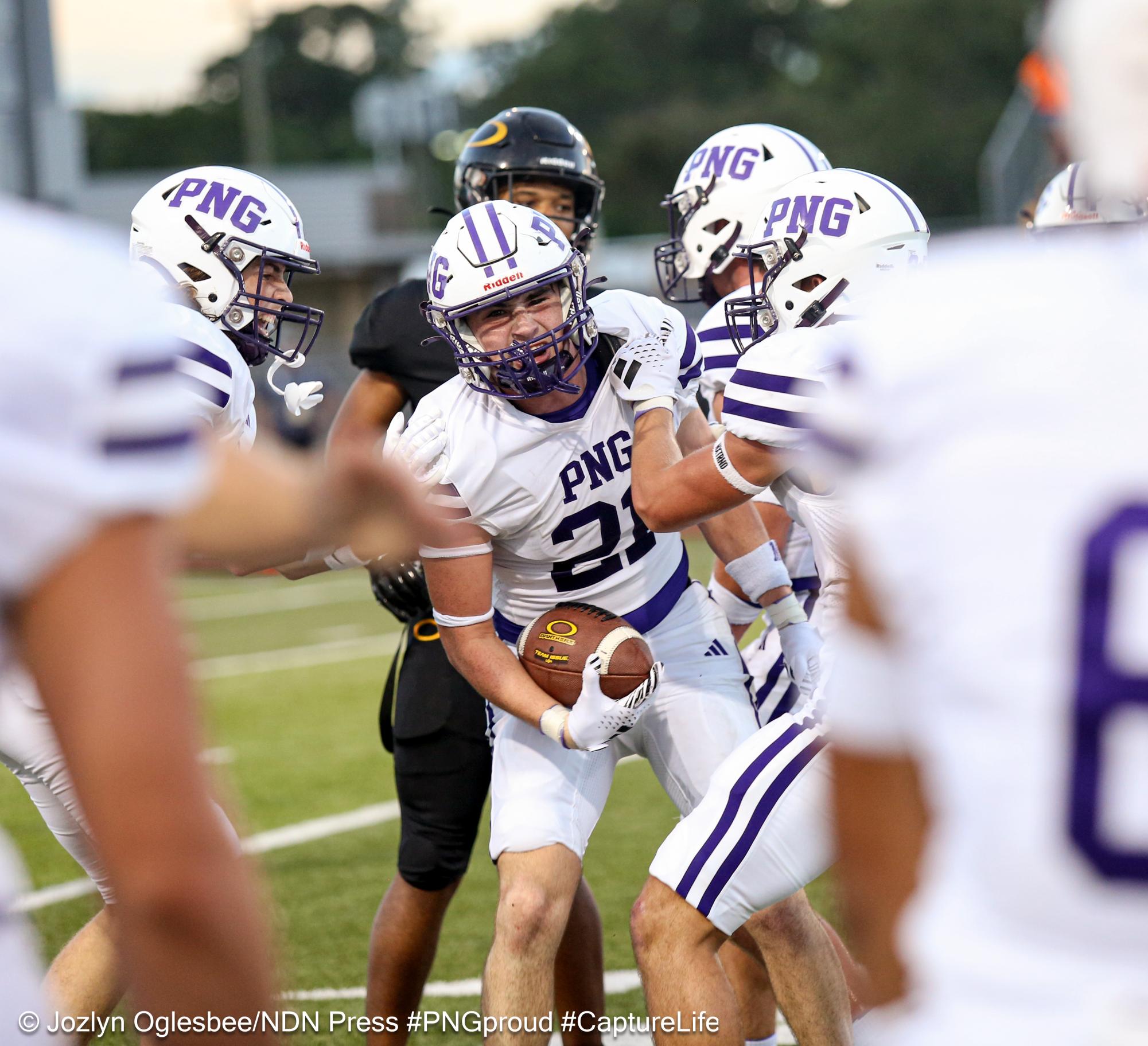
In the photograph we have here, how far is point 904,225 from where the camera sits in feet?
11.0

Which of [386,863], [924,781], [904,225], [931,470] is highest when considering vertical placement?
[931,470]

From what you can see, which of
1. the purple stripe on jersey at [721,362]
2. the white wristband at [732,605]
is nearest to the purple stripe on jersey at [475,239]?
the purple stripe on jersey at [721,362]

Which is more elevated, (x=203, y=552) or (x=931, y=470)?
(x=931, y=470)

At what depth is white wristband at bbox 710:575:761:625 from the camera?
14.6ft

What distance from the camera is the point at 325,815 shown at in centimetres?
615

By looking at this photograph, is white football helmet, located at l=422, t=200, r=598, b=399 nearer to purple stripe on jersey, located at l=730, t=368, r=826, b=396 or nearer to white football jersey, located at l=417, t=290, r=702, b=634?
Result: white football jersey, located at l=417, t=290, r=702, b=634

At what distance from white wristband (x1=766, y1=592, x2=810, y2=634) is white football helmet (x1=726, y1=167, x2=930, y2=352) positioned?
0.67 m

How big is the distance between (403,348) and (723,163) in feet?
4.21

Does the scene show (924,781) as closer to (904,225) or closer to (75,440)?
(75,440)

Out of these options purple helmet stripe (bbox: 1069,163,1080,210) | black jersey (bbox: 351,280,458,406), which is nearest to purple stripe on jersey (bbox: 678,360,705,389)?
black jersey (bbox: 351,280,458,406)

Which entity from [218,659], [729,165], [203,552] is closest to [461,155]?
[729,165]

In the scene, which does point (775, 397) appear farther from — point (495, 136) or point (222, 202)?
point (495, 136)

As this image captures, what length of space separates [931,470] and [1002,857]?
0.32m

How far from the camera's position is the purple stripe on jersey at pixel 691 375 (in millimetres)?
3531
